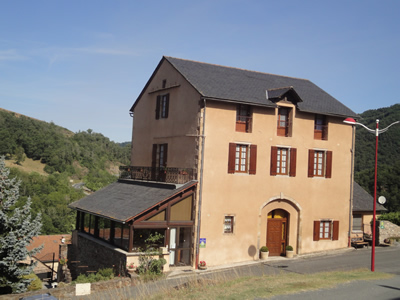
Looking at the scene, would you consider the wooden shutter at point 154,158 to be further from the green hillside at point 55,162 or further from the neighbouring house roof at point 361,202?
the green hillside at point 55,162

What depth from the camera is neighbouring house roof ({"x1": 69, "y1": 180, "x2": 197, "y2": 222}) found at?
18.9 m

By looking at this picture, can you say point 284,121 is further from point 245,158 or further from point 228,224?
point 228,224

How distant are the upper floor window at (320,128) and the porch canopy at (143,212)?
802 cm

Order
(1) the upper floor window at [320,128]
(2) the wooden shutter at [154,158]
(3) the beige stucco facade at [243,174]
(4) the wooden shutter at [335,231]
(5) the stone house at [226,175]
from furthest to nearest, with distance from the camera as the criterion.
A: (2) the wooden shutter at [154,158], (4) the wooden shutter at [335,231], (1) the upper floor window at [320,128], (3) the beige stucco facade at [243,174], (5) the stone house at [226,175]

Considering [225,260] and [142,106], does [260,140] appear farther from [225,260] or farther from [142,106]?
[142,106]

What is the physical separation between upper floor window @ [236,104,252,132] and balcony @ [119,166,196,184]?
334cm

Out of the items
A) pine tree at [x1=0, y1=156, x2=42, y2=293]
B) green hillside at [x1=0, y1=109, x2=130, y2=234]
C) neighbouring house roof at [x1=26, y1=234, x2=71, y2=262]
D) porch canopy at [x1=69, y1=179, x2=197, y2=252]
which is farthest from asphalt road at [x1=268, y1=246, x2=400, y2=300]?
green hillside at [x1=0, y1=109, x2=130, y2=234]

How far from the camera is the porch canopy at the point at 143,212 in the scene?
60.5 ft

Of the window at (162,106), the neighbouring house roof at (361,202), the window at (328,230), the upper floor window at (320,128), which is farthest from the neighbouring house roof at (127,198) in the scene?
the neighbouring house roof at (361,202)

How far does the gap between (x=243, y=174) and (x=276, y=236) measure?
409 cm

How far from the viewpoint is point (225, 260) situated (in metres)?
20.2

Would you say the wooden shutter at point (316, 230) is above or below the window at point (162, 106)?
below

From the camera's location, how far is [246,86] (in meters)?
22.3

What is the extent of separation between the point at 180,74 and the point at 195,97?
2.02m
